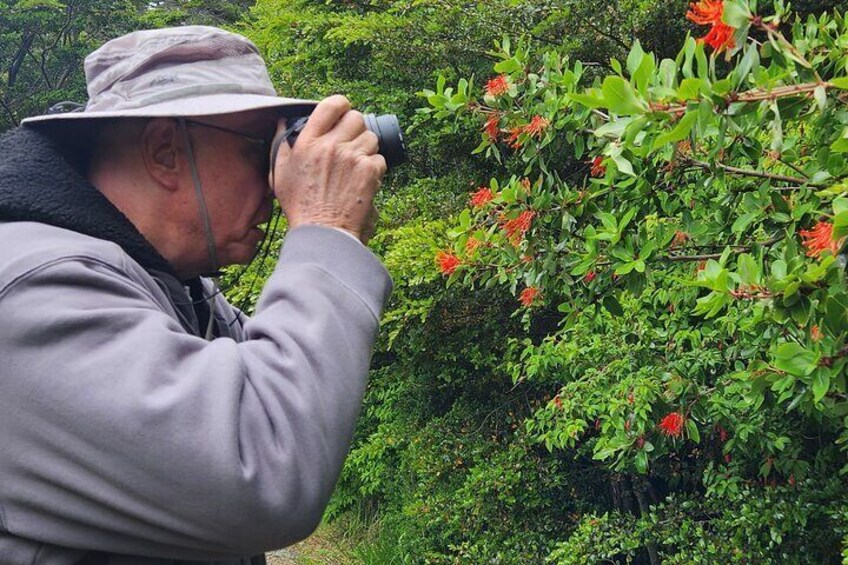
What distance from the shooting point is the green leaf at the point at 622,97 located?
1456 mm

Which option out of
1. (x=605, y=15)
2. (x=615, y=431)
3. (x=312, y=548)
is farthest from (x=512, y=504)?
(x=605, y=15)

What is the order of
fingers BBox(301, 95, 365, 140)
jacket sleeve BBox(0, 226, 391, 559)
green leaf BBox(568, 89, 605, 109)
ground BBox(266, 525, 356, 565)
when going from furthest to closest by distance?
ground BBox(266, 525, 356, 565), green leaf BBox(568, 89, 605, 109), fingers BBox(301, 95, 365, 140), jacket sleeve BBox(0, 226, 391, 559)

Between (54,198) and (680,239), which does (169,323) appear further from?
(680,239)

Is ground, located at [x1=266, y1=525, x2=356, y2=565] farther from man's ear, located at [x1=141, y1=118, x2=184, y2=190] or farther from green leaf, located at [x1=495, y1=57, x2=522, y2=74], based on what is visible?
man's ear, located at [x1=141, y1=118, x2=184, y2=190]

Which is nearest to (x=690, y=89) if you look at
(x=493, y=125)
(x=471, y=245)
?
(x=493, y=125)

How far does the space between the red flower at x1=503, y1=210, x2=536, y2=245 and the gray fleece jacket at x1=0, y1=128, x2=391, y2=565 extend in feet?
4.08

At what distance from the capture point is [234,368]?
1.07 meters

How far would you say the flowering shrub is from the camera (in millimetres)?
1478

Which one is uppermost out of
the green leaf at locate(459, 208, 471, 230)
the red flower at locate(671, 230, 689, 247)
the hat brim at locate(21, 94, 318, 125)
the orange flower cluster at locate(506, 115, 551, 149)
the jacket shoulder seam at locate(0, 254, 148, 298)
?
the hat brim at locate(21, 94, 318, 125)

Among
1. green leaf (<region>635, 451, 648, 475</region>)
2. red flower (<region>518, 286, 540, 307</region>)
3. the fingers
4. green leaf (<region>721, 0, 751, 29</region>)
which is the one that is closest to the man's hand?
the fingers

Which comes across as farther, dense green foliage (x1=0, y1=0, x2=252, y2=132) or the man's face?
dense green foliage (x1=0, y1=0, x2=252, y2=132)

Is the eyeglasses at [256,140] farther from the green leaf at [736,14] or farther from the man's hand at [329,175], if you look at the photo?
the green leaf at [736,14]

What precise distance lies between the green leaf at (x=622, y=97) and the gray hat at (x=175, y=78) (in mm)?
526

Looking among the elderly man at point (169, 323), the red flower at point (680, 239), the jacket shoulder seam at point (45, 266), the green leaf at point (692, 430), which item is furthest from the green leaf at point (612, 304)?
the jacket shoulder seam at point (45, 266)
